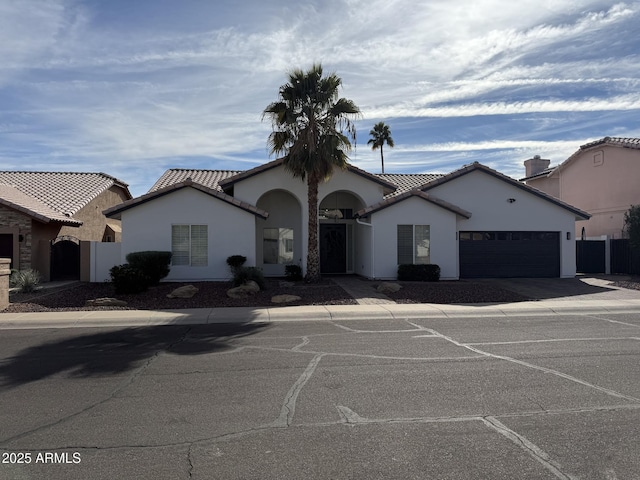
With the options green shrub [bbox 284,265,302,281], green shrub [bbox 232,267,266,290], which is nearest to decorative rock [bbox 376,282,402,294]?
green shrub [bbox 232,267,266,290]

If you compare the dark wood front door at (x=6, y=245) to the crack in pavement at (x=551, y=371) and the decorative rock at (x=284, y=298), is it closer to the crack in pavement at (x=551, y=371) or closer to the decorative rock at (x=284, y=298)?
the decorative rock at (x=284, y=298)

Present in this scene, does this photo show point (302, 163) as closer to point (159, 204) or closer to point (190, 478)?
point (159, 204)

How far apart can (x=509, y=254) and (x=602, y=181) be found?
10.4 meters

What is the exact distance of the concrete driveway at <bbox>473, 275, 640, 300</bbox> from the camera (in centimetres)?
1641

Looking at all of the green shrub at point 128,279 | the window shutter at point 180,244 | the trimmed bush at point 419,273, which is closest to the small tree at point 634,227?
the trimmed bush at point 419,273

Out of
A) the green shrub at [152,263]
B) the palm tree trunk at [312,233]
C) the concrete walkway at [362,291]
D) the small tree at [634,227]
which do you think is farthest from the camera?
the small tree at [634,227]

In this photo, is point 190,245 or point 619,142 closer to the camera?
point 190,245

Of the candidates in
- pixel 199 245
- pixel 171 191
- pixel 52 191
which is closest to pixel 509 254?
pixel 199 245

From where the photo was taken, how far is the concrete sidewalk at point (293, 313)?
11.9 metres

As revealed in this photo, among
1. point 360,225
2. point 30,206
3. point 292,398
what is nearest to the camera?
point 292,398

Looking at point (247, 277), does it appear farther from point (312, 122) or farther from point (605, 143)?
point (605, 143)

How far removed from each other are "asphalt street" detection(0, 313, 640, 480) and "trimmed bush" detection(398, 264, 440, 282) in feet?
31.4

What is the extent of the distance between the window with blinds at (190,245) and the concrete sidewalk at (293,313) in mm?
5840

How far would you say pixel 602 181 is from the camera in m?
Answer: 27.8
